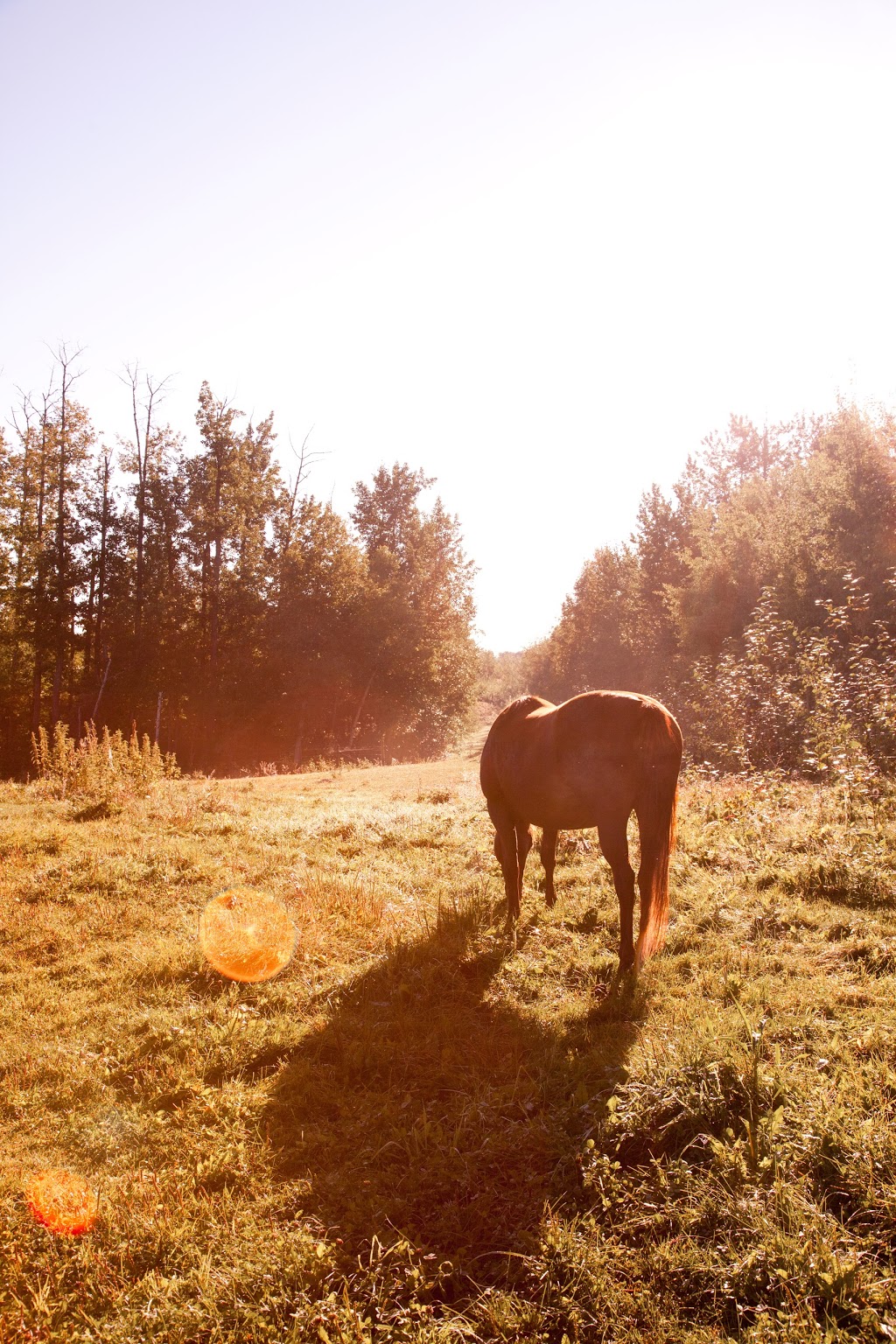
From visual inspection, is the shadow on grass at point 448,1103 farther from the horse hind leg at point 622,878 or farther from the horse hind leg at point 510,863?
the horse hind leg at point 510,863

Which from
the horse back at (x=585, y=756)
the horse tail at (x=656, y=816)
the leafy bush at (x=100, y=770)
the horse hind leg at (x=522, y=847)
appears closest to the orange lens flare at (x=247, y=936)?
the horse hind leg at (x=522, y=847)

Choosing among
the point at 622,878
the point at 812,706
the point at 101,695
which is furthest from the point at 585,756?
the point at 101,695

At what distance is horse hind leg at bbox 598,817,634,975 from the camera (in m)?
4.66

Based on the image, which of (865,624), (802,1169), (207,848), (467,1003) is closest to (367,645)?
(865,624)

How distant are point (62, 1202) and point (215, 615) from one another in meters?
29.5

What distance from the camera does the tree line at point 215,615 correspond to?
28125 millimetres

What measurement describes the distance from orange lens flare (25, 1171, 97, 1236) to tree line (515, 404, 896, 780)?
7.89 m

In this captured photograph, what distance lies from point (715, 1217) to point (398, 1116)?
5.22ft

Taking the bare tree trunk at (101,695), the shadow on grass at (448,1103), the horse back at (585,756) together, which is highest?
the bare tree trunk at (101,695)

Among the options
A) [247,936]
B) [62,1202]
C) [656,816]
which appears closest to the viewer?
[62,1202]

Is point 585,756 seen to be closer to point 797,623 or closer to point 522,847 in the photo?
point 522,847

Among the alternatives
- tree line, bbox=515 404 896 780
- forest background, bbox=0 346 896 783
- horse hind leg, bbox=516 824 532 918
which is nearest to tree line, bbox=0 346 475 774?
forest background, bbox=0 346 896 783

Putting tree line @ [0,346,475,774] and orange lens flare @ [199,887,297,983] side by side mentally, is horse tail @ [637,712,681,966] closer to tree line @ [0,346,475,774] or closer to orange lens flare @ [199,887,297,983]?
orange lens flare @ [199,887,297,983]

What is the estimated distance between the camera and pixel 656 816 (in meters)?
4.64
